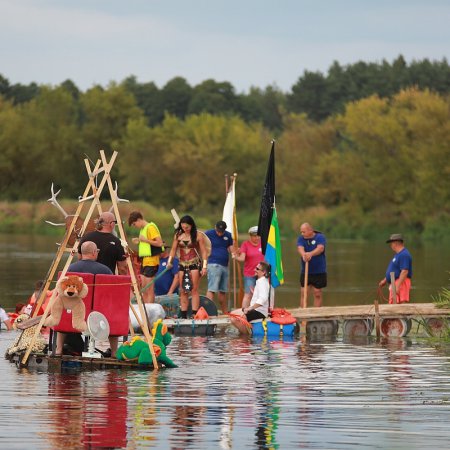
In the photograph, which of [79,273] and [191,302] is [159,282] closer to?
[191,302]

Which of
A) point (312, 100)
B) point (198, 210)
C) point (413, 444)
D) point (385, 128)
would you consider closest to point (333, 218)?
point (385, 128)

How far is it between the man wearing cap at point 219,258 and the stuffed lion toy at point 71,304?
7.41m

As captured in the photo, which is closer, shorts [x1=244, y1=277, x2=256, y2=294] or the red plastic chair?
the red plastic chair

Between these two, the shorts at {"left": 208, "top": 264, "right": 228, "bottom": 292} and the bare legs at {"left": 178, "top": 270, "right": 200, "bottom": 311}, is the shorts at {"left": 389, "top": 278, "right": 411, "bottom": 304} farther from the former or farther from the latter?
the bare legs at {"left": 178, "top": 270, "right": 200, "bottom": 311}

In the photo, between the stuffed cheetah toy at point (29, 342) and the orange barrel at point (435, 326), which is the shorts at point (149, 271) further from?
the stuffed cheetah toy at point (29, 342)

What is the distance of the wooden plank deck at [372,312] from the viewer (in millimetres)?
19859

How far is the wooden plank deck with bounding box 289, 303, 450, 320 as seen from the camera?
1986 cm

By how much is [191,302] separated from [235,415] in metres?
9.35

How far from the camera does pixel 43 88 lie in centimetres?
10594


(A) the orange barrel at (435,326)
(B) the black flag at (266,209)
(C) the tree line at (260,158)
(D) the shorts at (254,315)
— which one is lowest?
(A) the orange barrel at (435,326)

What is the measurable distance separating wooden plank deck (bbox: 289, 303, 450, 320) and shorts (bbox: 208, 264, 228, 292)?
75.9 inches

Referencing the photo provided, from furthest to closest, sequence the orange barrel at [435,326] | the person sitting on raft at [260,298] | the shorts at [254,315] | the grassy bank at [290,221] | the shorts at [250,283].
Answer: the grassy bank at [290,221]
the shorts at [250,283]
the shorts at [254,315]
the person sitting on raft at [260,298]
the orange barrel at [435,326]

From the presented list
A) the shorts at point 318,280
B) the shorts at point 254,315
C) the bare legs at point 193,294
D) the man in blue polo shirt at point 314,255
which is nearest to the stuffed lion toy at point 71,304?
the shorts at point 254,315

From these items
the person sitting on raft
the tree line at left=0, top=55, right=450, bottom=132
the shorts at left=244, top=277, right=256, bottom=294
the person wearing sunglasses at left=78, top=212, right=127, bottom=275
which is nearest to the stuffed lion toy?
the person wearing sunglasses at left=78, top=212, right=127, bottom=275
